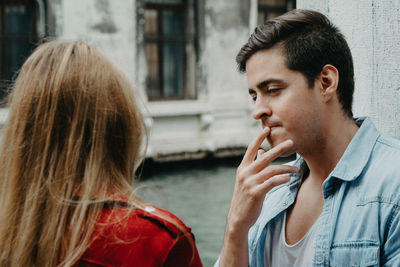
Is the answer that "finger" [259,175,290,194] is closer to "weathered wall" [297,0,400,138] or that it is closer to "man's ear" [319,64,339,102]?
"man's ear" [319,64,339,102]

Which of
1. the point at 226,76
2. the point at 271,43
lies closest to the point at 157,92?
the point at 226,76

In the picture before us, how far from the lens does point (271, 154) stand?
1543mm

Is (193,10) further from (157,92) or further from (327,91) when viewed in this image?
(327,91)

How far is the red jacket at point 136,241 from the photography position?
1289 mm

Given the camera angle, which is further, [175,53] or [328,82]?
[175,53]

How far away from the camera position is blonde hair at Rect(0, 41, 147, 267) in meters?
1.32

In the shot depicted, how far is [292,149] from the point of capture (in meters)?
1.60

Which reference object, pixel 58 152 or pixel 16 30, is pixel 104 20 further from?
pixel 58 152

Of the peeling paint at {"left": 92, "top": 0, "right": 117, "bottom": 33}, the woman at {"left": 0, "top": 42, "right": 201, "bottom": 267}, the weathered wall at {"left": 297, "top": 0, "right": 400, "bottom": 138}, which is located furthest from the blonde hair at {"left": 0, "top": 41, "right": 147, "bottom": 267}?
the peeling paint at {"left": 92, "top": 0, "right": 117, "bottom": 33}

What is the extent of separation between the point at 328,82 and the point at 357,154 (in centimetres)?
26

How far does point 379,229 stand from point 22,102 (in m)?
1.03

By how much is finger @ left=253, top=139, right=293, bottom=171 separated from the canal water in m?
3.29

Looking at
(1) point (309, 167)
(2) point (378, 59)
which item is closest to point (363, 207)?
(1) point (309, 167)

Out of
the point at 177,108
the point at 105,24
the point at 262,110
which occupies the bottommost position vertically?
the point at 177,108
